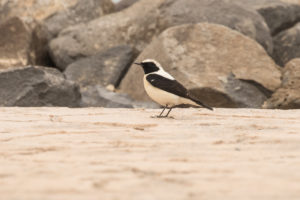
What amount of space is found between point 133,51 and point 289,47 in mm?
3261

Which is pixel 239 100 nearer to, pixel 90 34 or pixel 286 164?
pixel 90 34

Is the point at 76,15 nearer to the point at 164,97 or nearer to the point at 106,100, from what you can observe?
the point at 106,100

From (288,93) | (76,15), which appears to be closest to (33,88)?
(288,93)

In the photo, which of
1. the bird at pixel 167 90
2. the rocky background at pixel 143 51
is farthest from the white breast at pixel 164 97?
the rocky background at pixel 143 51

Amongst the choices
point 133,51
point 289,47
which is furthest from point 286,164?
point 289,47

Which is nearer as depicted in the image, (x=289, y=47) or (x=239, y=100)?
(x=239, y=100)

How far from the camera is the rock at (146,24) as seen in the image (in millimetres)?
10438

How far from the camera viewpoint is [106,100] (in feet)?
28.1

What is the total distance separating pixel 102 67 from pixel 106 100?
1.71m

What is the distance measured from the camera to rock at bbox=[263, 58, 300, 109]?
27.5ft

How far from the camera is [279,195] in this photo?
2.56 metres

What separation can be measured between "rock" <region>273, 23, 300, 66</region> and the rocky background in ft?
0.07

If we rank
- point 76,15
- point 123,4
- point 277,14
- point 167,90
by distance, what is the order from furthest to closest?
point 123,4 → point 277,14 → point 76,15 → point 167,90

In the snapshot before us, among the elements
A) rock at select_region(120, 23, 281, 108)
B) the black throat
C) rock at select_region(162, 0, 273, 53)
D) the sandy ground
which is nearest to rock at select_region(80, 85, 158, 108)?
rock at select_region(120, 23, 281, 108)
